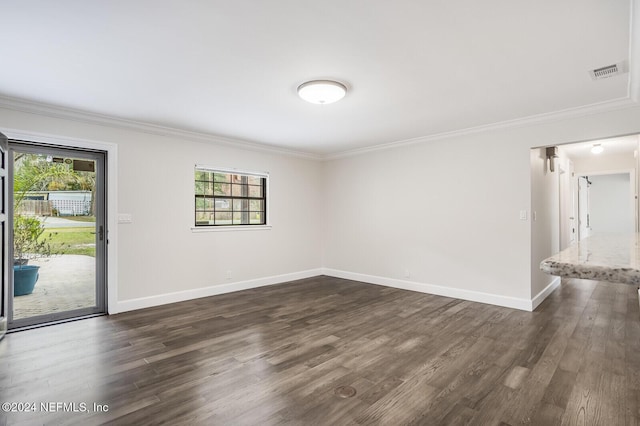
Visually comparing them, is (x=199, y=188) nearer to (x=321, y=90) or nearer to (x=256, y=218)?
(x=256, y=218)

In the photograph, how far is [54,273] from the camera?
12.6ft

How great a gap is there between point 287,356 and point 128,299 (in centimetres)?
255

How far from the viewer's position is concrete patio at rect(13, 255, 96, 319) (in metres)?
3.67

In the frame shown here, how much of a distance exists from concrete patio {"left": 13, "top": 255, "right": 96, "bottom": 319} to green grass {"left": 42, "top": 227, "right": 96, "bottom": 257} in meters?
0.07

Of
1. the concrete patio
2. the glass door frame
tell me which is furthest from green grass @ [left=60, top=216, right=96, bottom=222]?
the concrete patio

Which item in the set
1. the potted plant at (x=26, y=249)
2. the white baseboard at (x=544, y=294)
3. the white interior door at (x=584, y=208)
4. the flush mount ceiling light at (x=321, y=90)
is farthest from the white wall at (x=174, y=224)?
the white interior door at (x=584, y=208)

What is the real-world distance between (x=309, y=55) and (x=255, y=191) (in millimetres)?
3555

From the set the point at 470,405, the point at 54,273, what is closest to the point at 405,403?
the point at 470,405

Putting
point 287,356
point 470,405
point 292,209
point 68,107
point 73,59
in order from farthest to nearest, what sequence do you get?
point 292,209
point 68,107
point 287,356
point 73,59
point 470,405

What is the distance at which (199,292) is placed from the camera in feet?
15.8

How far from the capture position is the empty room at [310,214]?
2.05m

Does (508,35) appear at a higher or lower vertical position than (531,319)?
higher

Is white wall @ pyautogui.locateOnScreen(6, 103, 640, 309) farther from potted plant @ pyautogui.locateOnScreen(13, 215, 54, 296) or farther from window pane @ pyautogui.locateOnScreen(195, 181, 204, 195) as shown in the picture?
potted plant @ pyautogui.locateOnScreen(13, 215, 54, 296)

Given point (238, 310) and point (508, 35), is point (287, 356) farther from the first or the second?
point (508, 35)
